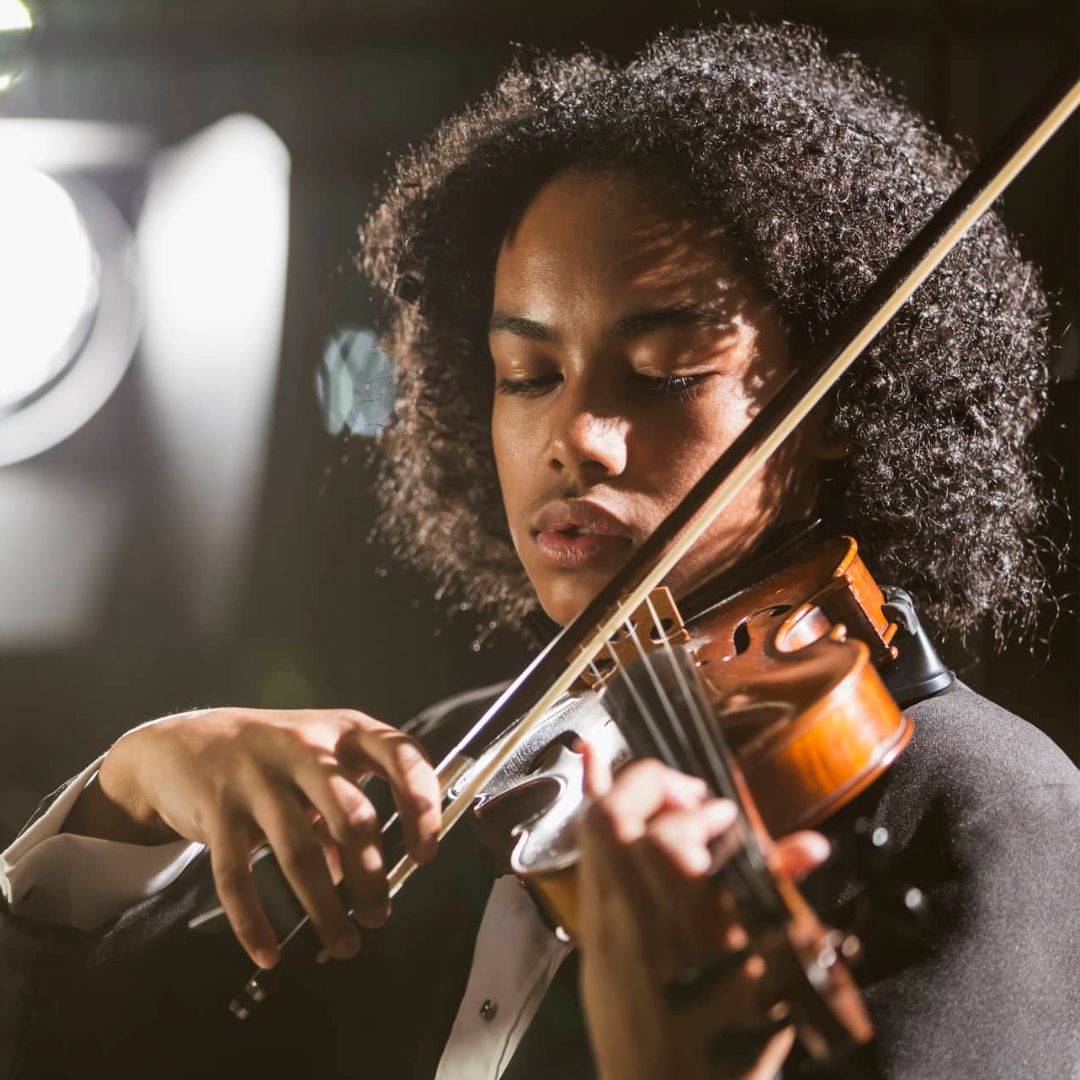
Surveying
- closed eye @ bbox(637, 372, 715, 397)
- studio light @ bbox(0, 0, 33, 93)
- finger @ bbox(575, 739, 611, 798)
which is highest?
studio light @ bbox(0, 0, 33, 93)

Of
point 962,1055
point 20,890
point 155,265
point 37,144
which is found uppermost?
point 37,144

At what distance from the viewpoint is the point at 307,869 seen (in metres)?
0.63

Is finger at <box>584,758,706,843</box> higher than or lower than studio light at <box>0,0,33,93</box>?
lower

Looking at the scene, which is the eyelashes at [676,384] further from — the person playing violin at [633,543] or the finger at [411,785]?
the finger at [411,785]

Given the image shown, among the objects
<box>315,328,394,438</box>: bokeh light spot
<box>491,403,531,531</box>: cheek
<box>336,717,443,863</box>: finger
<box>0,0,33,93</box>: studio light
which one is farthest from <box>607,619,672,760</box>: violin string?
<box>0,0,33,93</box>: studio light

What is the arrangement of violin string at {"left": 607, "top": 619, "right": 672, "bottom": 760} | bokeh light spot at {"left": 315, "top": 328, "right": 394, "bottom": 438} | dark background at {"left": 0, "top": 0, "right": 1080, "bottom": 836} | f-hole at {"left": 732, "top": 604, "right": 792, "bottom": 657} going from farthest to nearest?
bokeh light spot at {"left": 315, "top": 328, "right": 394, "bottom": 438} → dark background at {"left": 0, "top": 0, "right": 1080, "bottom": 836} → f-hole at {"left": 732, "top": 604, "right": 792, "bottom": 657} → violin string at {"left": 607, "top": 619, "right": 672, "bottom": 760}

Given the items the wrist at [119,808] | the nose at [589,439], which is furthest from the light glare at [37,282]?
the nose at [589,439]

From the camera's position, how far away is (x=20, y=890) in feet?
2.57

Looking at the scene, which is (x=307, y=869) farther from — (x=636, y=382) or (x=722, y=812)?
(x=636, y=382)

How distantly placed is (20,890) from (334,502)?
471mm

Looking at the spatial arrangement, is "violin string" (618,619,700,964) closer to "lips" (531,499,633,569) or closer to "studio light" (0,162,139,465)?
"lips" (531,499,633,569)

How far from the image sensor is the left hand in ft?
1.51

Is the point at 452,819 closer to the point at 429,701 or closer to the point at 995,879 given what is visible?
the point at 995,879

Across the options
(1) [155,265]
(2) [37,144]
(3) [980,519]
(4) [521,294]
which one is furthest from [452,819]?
(2) [37,144]
